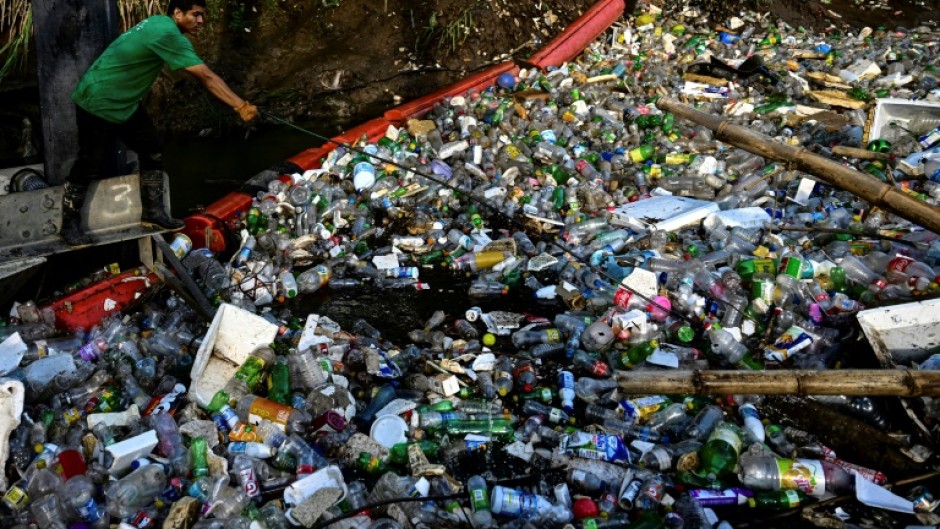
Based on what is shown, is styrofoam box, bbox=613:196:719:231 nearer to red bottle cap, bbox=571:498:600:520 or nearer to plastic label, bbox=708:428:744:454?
plastic label, bbox=708:428:744:454

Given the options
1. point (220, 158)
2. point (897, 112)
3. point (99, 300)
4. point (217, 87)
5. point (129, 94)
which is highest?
point (217, 87)

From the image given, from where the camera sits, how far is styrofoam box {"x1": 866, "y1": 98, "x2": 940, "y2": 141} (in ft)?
20.6

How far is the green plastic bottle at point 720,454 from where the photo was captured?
3.50 meters

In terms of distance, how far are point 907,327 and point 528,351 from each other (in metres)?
1.93

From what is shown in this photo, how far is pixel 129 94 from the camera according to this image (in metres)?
4.75

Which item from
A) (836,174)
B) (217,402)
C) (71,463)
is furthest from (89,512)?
(836,174)

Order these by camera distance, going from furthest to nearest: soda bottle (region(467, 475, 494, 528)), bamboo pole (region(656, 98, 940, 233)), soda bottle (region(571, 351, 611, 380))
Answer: soda bottle (region(571, 351, 611, 380)) < bamboo pole (region(656, 98, 940, 233)) < soda bottle (region(467, 475, 494, 528))

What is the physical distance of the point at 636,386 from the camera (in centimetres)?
354

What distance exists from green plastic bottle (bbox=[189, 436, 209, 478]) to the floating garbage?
1 centimetres

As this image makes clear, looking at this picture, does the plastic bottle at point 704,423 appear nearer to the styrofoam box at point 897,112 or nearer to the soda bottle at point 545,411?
the soda bottle at point 545,411

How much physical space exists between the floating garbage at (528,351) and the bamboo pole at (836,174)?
110mm

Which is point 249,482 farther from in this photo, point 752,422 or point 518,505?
point 752,422

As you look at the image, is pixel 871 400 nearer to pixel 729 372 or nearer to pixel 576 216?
pixel 729 372

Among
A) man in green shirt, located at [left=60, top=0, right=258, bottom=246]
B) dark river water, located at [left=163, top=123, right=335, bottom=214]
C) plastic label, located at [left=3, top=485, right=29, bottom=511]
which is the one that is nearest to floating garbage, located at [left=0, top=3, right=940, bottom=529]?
plastic label, located at [left=3, top=485, right=29, bottom=511]
